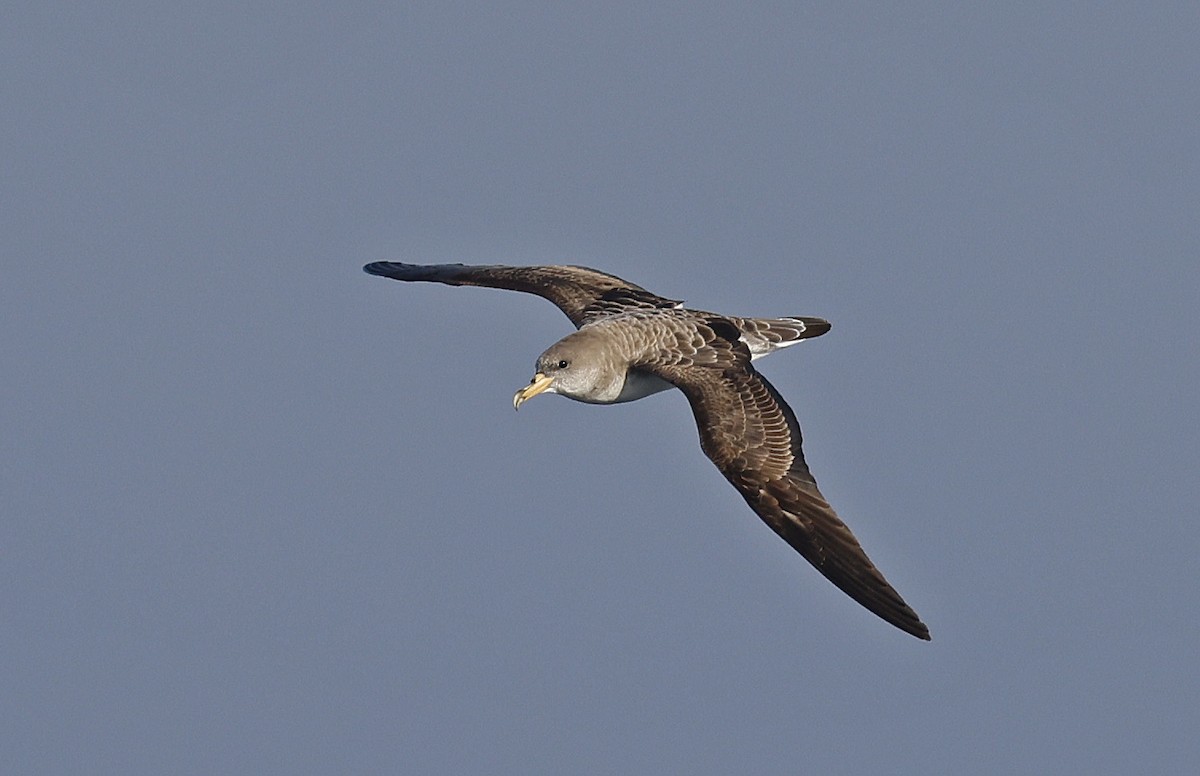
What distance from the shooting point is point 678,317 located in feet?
90.5

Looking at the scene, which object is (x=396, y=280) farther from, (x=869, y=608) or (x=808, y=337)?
(x=869, y=608)

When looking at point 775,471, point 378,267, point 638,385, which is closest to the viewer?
point 775,471

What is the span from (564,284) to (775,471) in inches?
254

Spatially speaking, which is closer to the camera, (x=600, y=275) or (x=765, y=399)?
(x=765, y=399)

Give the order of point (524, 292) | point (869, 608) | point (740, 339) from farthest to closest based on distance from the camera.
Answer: point (524, 292) → point (740, 339) → point (869, 608)

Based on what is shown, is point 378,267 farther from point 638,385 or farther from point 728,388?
point 728,388

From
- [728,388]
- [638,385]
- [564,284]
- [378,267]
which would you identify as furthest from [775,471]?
[378,267]

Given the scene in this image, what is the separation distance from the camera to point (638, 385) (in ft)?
88.2

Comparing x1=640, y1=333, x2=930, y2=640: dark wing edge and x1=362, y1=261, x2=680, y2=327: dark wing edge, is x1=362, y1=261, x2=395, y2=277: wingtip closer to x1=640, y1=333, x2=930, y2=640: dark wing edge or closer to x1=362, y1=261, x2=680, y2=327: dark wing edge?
x1=362, y1=261, x2=680, y2=327: dark wing edge

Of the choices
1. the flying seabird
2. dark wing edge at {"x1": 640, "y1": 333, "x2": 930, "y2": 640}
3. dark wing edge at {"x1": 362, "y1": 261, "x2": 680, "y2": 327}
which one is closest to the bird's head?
the flying seabird

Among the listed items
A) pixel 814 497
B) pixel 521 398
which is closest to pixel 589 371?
pixel 521 398

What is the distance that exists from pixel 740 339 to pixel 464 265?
603cm

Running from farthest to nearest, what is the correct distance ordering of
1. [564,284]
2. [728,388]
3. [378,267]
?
[378,267]
[564,284]
[728,388]

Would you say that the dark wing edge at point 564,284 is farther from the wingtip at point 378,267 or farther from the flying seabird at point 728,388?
the wingtip at point 378,267
